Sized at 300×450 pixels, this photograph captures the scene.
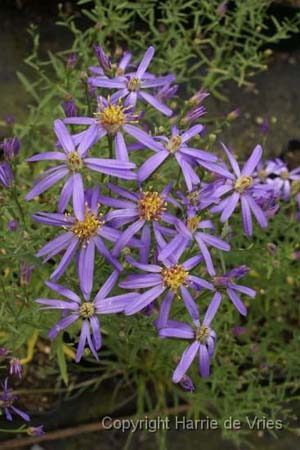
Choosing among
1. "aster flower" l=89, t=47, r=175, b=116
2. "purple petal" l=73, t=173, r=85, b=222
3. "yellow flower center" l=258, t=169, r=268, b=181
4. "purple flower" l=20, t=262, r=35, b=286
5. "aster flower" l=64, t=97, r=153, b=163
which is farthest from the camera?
"yellow flower center" l=258, t=169, r=268, b=181

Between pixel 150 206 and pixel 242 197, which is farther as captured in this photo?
pixel 242 197

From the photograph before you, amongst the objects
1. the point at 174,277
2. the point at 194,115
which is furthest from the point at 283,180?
the point at 174,277

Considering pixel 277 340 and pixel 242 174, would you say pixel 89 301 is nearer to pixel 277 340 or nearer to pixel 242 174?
pixel 242 174

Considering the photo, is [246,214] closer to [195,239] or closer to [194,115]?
[195,239]

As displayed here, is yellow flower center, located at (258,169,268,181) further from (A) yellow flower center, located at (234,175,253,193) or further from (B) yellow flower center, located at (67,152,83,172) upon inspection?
(B) yellow flower center, located at (67,152,83,172)

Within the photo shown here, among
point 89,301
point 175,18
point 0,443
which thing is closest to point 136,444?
point 0,443

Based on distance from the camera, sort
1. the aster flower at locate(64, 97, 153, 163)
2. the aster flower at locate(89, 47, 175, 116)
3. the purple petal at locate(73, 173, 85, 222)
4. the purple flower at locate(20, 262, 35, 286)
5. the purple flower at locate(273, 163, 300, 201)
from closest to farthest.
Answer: the purple petal at locate(73, 173, 85, 222)
the aster flower at locate(64, 97, 153, 163)
the aster flower at locate(89, 47, 175, 116)
the purple flower at locate(20, 262, 35, 286)
the purple flower at locate(273, 163, 300, 201)

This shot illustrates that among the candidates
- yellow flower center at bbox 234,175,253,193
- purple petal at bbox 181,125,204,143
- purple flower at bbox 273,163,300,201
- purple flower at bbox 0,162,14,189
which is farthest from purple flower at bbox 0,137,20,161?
purple flower at bbox 273,163,300,201
